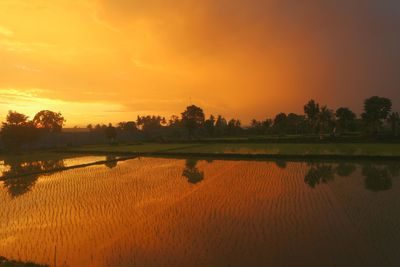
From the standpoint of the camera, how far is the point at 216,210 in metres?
10.9

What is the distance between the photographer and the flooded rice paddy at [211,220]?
7.09m

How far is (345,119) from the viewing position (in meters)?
56.8

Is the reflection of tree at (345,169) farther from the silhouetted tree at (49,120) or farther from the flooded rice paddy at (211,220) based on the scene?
the silhouetted tree at (49,120)

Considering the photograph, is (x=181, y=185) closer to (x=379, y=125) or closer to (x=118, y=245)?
(x=118, y=245)

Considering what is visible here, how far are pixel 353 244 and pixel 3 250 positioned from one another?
8926 millimetres

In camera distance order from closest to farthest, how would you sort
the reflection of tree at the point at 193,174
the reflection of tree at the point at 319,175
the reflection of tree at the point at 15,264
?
the reflection of tree at the point at 15,264 < the reflection of tree at the point at 319,175 < the reflection of tree at the point at 193,174

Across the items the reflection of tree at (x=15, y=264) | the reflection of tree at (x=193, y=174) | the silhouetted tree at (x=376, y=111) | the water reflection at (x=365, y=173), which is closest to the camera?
the reflection of tree at (x=15, y=264)

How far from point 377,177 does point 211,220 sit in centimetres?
1037

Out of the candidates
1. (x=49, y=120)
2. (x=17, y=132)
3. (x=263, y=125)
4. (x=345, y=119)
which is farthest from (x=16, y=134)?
(x=345, y=119)

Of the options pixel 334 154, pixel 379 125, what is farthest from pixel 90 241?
pixel 379 125

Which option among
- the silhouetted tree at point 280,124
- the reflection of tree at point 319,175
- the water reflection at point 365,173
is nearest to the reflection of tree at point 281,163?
the water reflection at point 365,173

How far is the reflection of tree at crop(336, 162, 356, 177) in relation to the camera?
55.2ft

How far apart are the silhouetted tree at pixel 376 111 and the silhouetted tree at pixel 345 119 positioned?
2.58 metres

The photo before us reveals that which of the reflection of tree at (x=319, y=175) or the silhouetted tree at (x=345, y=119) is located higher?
the silhouetted tree at (x=345, y=119)
